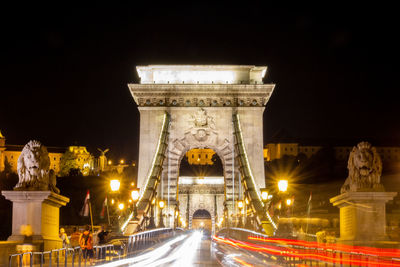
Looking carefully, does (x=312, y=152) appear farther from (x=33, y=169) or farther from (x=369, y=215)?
(x=33, y=169)

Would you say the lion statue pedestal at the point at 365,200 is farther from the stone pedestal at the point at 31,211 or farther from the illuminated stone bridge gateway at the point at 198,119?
the illuminated stone bridge gateway at the point at 198,119

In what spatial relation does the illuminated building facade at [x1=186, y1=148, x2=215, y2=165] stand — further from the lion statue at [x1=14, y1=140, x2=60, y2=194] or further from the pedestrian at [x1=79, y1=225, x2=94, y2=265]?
the pedestrian at [x1=79, y1=225, x2=94, y2=265]

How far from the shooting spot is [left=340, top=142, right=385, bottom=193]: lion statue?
16797mm

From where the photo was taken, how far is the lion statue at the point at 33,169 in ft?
57.6

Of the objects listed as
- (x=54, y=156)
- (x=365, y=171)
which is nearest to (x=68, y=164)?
(x=54, y=156)

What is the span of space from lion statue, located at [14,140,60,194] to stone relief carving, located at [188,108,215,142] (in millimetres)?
32279

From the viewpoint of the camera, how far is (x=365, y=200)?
54.5 ft

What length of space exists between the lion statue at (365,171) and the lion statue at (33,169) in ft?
29.2

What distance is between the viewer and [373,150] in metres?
17.3

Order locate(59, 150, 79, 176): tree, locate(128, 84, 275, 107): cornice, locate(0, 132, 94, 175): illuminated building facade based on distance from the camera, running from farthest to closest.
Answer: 1. locate(59, 150, 79, 176): tree
2. locate(0, 132, 94, 175): illuminated building facade
3. locate(128, 84, 275, 107): cornice

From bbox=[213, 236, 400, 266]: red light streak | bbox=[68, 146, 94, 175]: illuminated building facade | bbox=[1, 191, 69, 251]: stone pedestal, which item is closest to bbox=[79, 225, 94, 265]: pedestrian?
bbox=[1, 191, 69, 251]: stone pedestal

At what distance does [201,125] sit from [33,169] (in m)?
33.0

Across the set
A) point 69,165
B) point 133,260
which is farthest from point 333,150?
point 133,260

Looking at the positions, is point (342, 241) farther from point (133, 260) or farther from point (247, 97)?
point (247, 97)
